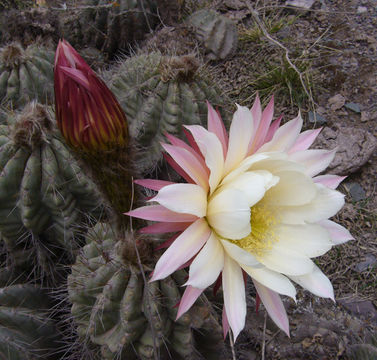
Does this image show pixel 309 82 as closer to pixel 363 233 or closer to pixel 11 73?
pixel 363 233

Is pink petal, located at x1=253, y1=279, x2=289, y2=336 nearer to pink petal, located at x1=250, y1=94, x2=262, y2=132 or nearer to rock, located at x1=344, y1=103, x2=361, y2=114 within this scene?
pink petal, located at x1=250, y1=94, x2=262, y2=132

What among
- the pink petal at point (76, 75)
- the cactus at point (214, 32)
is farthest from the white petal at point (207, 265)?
the cactus at point (214, 32)

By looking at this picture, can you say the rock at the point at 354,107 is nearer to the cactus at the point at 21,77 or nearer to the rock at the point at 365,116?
the rock at the point at 365,116

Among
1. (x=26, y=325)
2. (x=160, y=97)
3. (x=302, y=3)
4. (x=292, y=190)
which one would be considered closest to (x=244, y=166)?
(x=292, y=190)

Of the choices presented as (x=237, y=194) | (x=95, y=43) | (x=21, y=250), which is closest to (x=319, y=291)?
(x=237, y=194)

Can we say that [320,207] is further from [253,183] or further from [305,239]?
[253,183]
